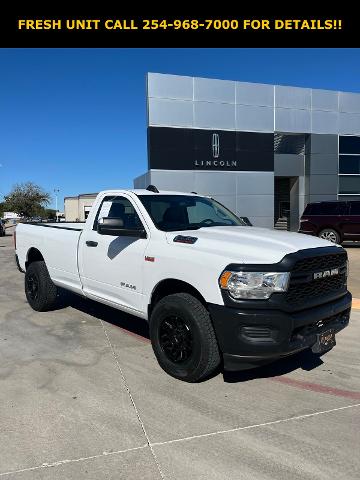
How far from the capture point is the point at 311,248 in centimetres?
360

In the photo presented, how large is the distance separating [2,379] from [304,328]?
290 cm

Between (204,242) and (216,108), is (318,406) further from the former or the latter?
(216,108)

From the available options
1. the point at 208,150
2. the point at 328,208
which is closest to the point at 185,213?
the point at 328,208

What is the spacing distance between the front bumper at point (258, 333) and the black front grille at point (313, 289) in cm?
12

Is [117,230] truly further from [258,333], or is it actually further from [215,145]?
[215,145]

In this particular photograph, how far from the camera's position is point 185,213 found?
488 centimetres

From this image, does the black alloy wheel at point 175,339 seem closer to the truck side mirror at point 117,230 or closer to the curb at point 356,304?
the truck side mirror at point 117,230

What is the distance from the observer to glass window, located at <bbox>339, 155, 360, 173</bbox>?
22703 millimetres

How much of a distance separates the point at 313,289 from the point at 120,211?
2503 mm

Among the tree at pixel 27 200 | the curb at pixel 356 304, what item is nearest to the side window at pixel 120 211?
the curb at pixel 356 304

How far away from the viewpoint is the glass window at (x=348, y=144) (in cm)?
2247

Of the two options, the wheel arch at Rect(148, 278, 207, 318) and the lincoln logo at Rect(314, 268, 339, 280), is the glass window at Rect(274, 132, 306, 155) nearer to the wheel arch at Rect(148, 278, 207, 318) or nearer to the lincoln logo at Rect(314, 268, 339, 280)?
Result: the lincoln logo at Rect(314, 268, 339, 280)
